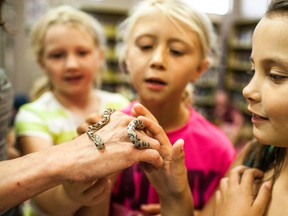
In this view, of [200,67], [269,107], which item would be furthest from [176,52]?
[269,107]

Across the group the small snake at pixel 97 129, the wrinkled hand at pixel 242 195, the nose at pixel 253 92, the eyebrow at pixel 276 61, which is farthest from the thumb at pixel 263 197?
the small snake at pixel 97 129

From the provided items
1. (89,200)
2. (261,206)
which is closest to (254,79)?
(261,206)

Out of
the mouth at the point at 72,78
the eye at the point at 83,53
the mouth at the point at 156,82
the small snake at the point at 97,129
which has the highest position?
the mouth at the point at 156,82

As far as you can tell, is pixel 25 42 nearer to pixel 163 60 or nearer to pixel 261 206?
pixel 163 60

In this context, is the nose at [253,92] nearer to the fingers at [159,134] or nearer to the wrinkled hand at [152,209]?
the fingers at [159,134]

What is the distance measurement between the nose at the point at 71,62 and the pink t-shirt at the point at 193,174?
52cm

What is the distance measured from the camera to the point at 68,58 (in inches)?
71.9

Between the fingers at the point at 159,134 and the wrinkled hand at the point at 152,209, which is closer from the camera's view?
the fingers at the point at 159,134

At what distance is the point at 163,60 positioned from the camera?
129cm

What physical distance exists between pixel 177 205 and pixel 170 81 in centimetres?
48

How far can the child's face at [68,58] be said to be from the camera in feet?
5.96

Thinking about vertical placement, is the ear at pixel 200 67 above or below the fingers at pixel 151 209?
above

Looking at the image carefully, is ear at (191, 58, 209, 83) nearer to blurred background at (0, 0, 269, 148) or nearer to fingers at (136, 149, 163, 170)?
fingers at (136, 149, 163, 170)

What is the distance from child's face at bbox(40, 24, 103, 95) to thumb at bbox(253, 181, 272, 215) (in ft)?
3.74
